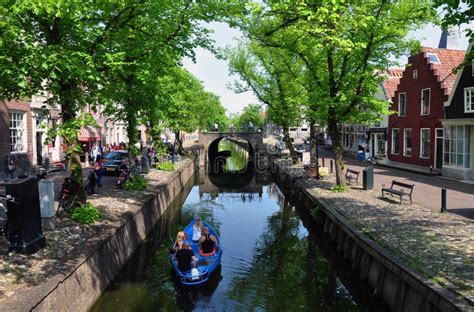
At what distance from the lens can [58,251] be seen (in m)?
10.8

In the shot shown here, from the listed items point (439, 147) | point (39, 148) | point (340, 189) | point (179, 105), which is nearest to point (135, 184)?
point (340, 189)

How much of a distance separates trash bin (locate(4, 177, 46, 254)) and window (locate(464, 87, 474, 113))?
26.3 meters

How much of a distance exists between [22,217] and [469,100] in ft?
88.0

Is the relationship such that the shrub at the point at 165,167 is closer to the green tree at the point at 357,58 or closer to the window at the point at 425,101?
the green tree at the point at 357,58

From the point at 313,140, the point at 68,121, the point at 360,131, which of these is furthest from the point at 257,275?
the point at 360,131

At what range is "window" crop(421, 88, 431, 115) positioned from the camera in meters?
32.8

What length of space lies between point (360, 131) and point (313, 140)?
802 inches

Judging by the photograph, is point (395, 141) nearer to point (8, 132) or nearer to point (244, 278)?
point (244, 278)

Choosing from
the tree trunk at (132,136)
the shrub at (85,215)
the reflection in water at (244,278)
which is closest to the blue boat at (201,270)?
the reflection in water at (244,278)

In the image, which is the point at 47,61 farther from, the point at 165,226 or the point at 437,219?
the point at 437,219

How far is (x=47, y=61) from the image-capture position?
1028 cm

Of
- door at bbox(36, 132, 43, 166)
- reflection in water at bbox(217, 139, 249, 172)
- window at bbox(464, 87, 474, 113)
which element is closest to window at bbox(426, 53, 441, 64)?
window at bbox(464, 87, 474, 113)

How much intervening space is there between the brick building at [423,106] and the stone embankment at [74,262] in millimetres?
24049

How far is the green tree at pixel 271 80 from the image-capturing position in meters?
31.9
